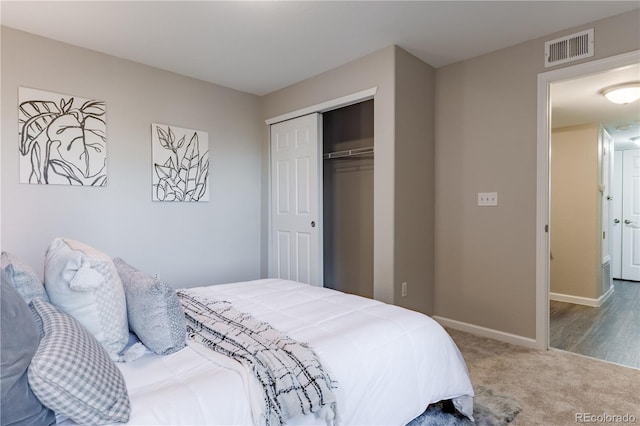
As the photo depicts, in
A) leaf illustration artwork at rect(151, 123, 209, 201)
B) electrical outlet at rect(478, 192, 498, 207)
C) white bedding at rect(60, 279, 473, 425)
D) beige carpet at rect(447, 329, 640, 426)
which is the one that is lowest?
beige carpet at rect(447, 329, 640, 426)

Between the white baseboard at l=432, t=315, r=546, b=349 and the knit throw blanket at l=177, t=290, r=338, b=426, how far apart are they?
2307 millimetres

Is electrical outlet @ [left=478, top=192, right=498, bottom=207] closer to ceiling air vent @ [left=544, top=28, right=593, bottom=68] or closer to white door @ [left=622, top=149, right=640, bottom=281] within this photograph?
ceiling air vent @ [left=544, top=28, right=593, bottom=68]

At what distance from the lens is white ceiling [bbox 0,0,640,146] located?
2.35 m

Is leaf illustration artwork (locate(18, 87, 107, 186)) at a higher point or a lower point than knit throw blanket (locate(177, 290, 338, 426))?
higher

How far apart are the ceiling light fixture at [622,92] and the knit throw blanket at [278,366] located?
3676mm

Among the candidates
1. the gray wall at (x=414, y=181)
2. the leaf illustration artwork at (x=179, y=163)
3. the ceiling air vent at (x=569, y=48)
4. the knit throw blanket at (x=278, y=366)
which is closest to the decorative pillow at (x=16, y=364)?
the knit throw blanket at (x=278, y=366)

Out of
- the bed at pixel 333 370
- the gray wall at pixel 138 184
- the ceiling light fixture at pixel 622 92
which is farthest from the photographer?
the ceiling light fixture at pixel 622 92

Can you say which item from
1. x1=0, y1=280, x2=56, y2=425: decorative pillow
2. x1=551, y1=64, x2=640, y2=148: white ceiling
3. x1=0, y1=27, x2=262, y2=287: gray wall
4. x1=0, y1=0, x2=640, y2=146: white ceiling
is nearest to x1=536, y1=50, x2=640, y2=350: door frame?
x1=551, y1=64, x2=640, y2=148: white ceiling

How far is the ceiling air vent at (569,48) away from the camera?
255 centimetres

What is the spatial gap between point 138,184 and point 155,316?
2.29m

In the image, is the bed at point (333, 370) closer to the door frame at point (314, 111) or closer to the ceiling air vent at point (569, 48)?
the door frame at point (314, 111)

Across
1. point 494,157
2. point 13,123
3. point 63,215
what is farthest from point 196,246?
point 494,157

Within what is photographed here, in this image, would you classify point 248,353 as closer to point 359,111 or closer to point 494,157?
point 494,157

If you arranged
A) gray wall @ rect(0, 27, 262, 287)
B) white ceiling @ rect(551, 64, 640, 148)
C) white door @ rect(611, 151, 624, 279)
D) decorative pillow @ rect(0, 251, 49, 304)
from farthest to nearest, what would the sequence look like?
white door @ rect(611, 151, 624, 279)
white ceiling @ rect(551, 64, 640, 148)
gray wall @ rect(0, 27, 262, 287)
decorative pillow @ rect(0, 251, 49, 304)
